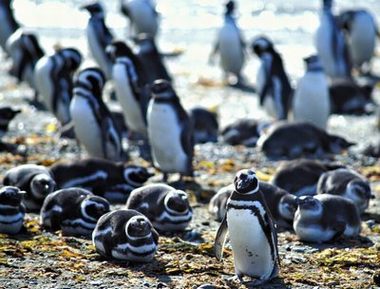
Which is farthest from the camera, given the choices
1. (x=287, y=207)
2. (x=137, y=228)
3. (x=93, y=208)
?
(x=287, y=207)

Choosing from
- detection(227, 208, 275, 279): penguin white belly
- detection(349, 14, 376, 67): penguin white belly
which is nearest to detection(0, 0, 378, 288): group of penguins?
detection(227, 208, 275, 279): penguin white belly

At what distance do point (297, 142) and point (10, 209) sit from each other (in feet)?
16.1

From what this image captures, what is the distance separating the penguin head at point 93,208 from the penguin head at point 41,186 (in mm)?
830

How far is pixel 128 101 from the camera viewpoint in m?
13.5

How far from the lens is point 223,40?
1903 cm

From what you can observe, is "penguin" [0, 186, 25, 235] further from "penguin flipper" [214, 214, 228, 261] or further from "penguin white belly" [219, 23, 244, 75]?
"penguin white belly" [219, 23, 244, 75]

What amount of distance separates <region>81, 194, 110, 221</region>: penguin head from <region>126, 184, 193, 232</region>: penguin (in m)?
0.36

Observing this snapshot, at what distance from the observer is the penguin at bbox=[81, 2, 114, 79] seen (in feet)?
54.4

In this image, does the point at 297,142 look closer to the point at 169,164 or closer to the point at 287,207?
the point at 169,164

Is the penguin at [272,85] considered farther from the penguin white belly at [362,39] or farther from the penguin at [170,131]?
the penguin white belly at [362,39]

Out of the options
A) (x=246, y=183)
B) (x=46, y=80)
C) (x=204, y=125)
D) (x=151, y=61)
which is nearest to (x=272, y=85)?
(x=151, y=61)

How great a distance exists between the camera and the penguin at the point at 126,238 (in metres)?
7.82

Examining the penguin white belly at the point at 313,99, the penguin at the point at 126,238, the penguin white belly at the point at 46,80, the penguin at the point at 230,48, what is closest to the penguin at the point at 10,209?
the penguin at the point at 126,238

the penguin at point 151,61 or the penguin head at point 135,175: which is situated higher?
the penguin at point 151,61
